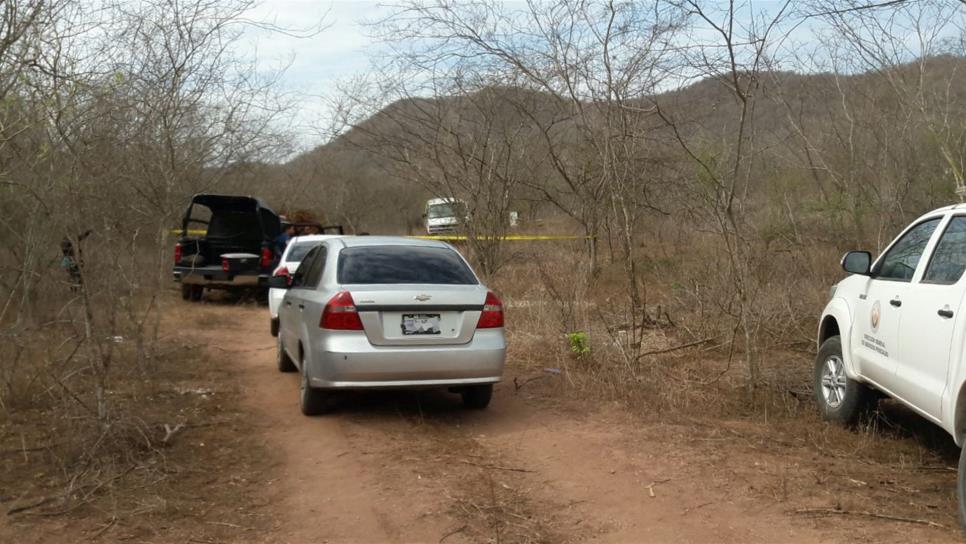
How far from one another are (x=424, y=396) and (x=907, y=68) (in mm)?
9834

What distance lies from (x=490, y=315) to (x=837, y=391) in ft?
9.53

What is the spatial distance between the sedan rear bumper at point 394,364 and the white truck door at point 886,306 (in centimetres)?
285

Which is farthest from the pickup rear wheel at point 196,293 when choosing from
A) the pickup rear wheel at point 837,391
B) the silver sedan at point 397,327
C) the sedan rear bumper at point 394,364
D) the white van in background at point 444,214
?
the pickup rear wheel at point 837,391

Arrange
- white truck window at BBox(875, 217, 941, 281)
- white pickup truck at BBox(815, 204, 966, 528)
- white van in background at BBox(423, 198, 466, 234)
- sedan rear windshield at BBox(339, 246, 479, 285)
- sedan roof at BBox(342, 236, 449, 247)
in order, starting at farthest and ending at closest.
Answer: white van in background at BBox(423, 198, 466, 234) → sedan roof at BBox(342, 236, 449, 247) → sedan rear windshield at BBox(339, 246, 479, 285) → white truck window at BBox(875, 217, 941, 281) → white pickup truck at BBox(815, 204, 966, 528)

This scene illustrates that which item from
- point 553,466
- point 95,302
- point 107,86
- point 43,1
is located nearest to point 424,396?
point 553,466

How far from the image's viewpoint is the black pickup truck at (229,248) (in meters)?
16.7

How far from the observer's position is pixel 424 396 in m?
8.23

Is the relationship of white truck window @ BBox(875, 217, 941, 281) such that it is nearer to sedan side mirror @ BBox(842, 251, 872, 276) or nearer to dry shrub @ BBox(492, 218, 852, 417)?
sedan side mirror @ BBox(842, 251, 872, 276)

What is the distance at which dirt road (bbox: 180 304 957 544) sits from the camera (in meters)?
4.68

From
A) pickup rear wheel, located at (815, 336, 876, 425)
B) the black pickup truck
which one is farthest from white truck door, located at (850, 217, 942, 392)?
the black pickup truck

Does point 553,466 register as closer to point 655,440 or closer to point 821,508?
point 655,440

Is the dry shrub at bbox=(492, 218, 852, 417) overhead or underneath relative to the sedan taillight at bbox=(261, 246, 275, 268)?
underneath

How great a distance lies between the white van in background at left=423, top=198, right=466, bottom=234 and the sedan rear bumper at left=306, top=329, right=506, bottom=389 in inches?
314

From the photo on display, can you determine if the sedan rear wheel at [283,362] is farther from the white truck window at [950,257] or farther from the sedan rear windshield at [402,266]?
the white truck window at [950,257]
